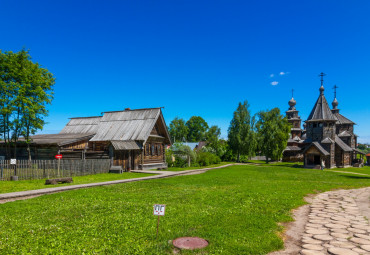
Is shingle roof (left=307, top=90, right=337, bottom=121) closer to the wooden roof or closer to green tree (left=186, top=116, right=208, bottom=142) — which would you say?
the wooden roof

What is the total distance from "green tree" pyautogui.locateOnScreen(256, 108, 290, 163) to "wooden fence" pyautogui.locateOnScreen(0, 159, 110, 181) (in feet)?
116

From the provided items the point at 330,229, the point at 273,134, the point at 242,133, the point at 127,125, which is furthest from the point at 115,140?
the point at 273,134

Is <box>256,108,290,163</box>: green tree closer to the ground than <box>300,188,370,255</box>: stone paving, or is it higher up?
higher up

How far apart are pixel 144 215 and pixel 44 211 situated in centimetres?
371

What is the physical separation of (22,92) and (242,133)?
38406 mm

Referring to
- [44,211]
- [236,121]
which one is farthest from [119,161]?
[236,121]

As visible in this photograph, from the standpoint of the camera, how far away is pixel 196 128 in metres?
96.6

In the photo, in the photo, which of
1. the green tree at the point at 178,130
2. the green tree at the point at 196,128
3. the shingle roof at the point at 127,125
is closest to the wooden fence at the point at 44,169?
the shingle roof at the point at 127,125

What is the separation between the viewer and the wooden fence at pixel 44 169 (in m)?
16.7

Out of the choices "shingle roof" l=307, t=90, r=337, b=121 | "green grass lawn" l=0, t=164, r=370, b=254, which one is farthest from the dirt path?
"shingle roof" l=307, t=90, r=337, b=121

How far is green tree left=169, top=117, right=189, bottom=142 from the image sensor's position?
9231cm

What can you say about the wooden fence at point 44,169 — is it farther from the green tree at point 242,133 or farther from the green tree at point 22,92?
the green tree at point 242,133

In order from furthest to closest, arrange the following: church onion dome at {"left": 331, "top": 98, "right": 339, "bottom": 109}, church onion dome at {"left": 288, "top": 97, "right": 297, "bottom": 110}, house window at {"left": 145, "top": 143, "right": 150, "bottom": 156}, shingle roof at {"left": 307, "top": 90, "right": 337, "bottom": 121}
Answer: church onion dome at {"left": 288, "top": 97, "right": 297, "bottom": 110}
church onion dome at {"left": 331, "top": 98, "right": 339, "bottom": 109}
shingle roof at {"left": 307, "top": 90, "right": 337, "bottom": 121}
house window at {"left": 145, "top": 143, "right": 150, "bottom": 156}

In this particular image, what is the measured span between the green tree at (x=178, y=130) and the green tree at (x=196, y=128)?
350 cm
